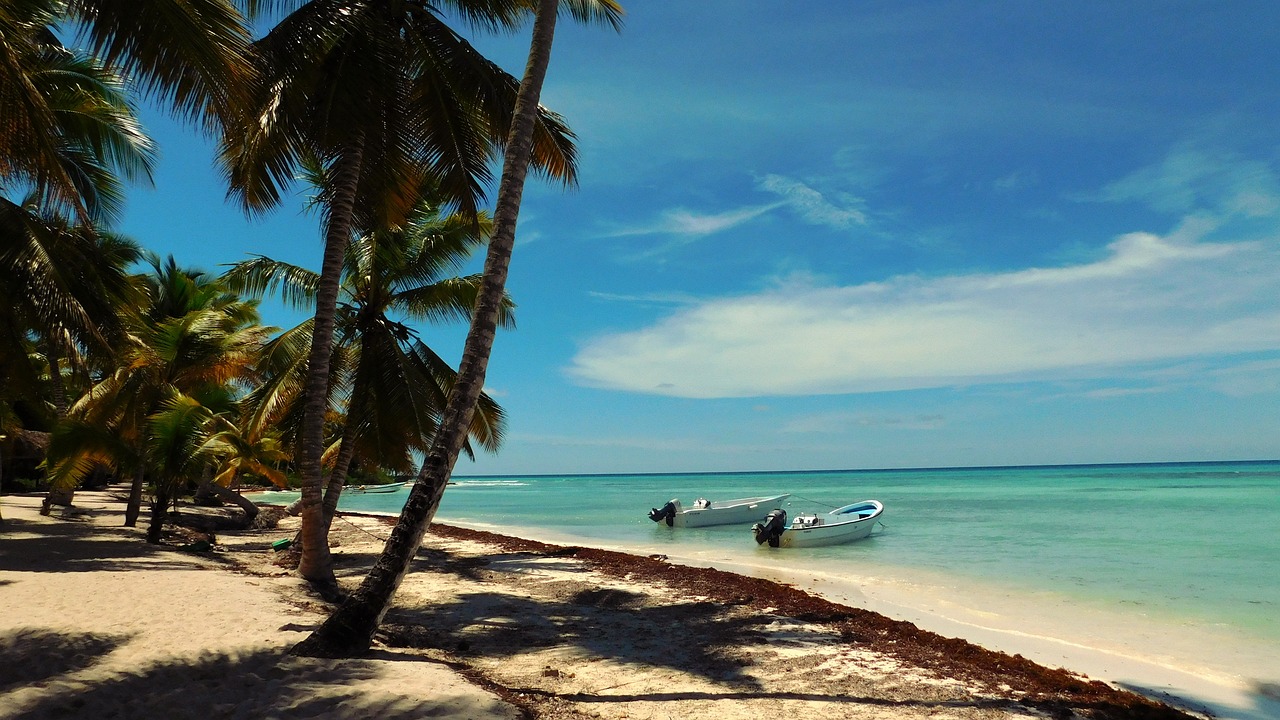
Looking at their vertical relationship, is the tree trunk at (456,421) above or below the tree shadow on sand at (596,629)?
above

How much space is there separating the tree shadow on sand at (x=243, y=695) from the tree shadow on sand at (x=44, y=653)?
0.45 meters

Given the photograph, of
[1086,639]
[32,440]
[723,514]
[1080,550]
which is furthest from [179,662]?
[32,440]

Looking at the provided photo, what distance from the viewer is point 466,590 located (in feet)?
37.5

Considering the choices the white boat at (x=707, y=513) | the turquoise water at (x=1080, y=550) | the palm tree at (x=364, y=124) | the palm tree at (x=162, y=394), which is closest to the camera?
the palm tree at (x=364, y=124)

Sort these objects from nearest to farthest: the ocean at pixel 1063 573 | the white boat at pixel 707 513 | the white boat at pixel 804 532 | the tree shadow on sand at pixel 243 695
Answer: the tree shadow on sand at pixel 243 695 → the ocean at pixel 1063 573 → the white boat at pixel 804 532 → the white boat at pixel 707 513

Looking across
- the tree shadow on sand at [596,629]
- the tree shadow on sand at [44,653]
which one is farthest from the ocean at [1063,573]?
the tree shadow on sand at [44,653]

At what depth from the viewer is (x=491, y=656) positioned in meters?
7.24

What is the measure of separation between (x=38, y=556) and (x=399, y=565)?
9212 mm

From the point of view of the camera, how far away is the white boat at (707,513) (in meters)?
27.0

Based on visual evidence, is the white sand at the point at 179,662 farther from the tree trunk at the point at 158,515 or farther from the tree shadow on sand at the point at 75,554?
the tree trunk at the point at 158,515

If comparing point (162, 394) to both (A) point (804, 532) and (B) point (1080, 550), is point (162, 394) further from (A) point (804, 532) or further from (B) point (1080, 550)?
(B) point (1080, 550)

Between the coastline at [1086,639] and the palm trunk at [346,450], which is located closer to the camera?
the coastline at [1086,639]

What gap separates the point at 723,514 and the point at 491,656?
72.2 feet

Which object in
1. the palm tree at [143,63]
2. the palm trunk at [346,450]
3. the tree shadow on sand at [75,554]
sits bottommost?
the tree shadow on sand at [75,554]
